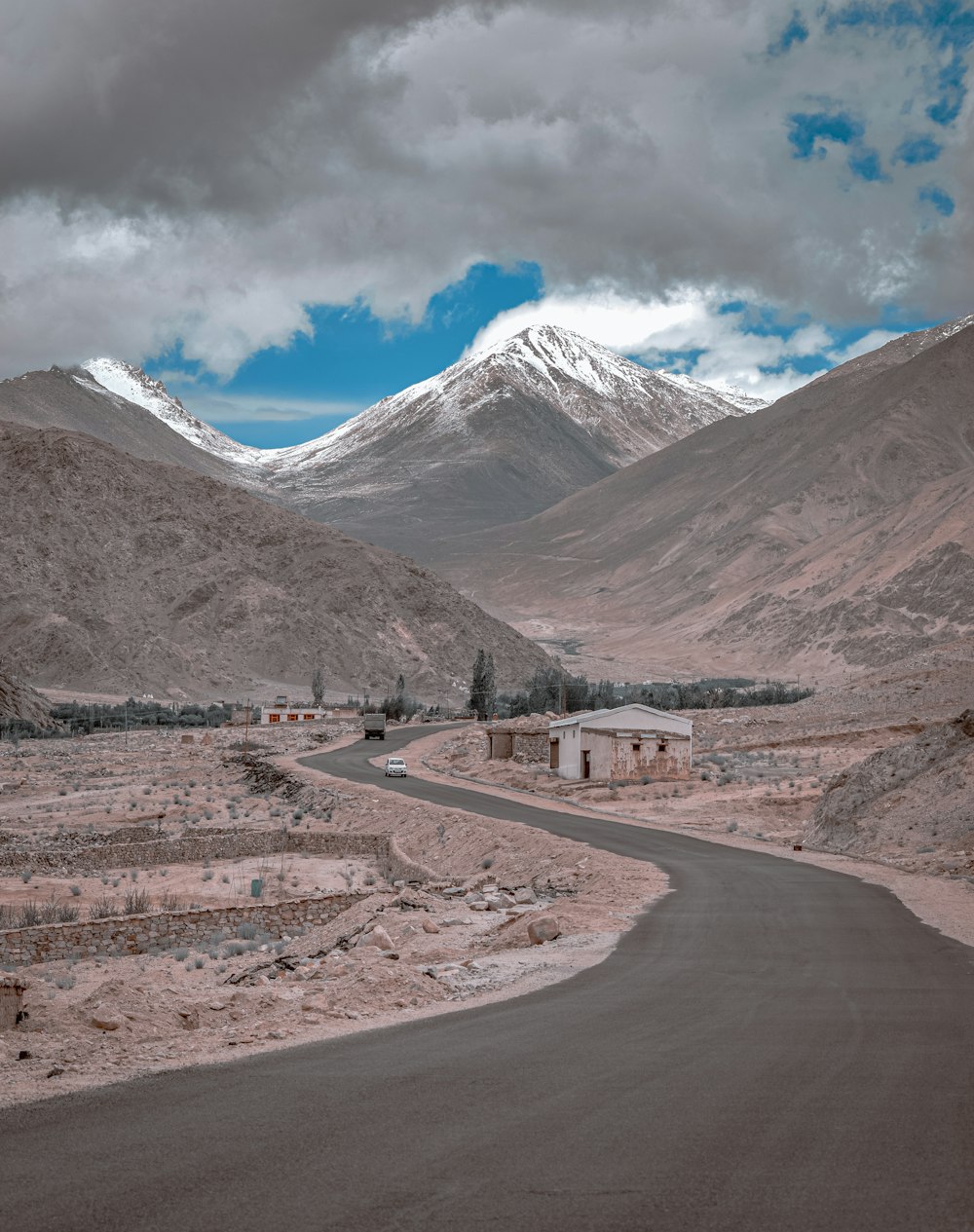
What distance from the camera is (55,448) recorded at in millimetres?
130000

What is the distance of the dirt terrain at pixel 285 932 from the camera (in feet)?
33.7

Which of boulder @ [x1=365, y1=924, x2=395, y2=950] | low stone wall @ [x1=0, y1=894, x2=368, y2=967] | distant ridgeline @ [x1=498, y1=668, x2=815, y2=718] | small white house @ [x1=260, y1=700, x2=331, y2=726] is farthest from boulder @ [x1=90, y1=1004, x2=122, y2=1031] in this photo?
small white house @ [x1=260, y1=700, x2=331, y2=726]

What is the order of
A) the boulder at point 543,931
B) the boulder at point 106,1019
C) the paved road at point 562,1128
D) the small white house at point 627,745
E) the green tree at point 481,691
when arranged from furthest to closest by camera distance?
the green tree at point 481,691, the small white house at point 627,745, the boulder at point 543,931, the boulder at point 106,1019, the paved road at point 562,1128

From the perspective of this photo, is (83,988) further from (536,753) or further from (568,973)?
(536,753)

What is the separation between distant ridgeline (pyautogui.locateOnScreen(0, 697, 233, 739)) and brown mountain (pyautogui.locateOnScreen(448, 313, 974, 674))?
53.8 meters

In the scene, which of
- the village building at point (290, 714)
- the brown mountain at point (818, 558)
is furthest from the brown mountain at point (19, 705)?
the brown mountain at point (818, 558)

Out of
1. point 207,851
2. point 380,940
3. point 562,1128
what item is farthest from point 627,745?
point 562,1128

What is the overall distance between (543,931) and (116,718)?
7585 centimetres

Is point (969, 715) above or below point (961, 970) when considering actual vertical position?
above

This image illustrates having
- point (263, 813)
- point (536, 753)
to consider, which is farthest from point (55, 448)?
point (263, 813)

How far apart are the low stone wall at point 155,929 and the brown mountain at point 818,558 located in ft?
341

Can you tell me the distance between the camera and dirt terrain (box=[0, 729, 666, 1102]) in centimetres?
1027

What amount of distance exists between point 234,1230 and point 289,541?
12949cm

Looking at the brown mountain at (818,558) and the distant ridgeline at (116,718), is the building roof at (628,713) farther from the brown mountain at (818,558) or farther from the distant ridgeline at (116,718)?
the brown mountain at (818,558)
